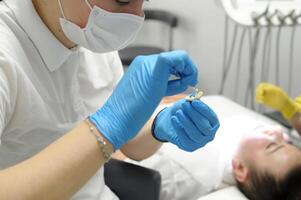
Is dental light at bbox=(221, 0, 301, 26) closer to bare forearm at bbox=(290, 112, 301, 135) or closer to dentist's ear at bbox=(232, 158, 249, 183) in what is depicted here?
bare forearm at bbox=(290, 112, 301, 135)

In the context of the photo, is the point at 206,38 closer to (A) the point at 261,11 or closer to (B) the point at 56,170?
(A) the point at 261,11

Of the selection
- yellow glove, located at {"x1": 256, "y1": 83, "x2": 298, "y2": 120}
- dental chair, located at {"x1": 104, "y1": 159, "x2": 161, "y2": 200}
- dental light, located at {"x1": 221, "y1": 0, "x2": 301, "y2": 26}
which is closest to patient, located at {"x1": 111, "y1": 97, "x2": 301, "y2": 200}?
yellow glove, located at {"x1": 256, "y1": 83, "x2": 298, "y2": 120}

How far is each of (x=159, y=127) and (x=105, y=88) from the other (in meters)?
0.28

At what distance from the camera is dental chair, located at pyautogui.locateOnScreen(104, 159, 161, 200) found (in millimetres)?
1217

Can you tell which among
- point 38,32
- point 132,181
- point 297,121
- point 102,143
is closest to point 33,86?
point 38,32

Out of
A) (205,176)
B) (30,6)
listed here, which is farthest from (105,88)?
(205,176)

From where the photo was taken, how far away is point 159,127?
105 centimetres

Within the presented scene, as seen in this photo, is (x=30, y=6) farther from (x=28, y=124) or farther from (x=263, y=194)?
(x=263, y=194)

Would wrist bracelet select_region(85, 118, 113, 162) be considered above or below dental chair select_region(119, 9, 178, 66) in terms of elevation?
above

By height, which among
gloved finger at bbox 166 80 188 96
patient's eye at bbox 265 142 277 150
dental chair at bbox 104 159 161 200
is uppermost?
gloved finger at bbox 166 80 188 96

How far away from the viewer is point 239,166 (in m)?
1.57

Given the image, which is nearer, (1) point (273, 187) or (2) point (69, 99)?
(2) point (69, 99)

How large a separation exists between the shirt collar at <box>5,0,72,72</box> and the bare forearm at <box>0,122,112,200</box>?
0.25m

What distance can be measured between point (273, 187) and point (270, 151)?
0.54 ft
